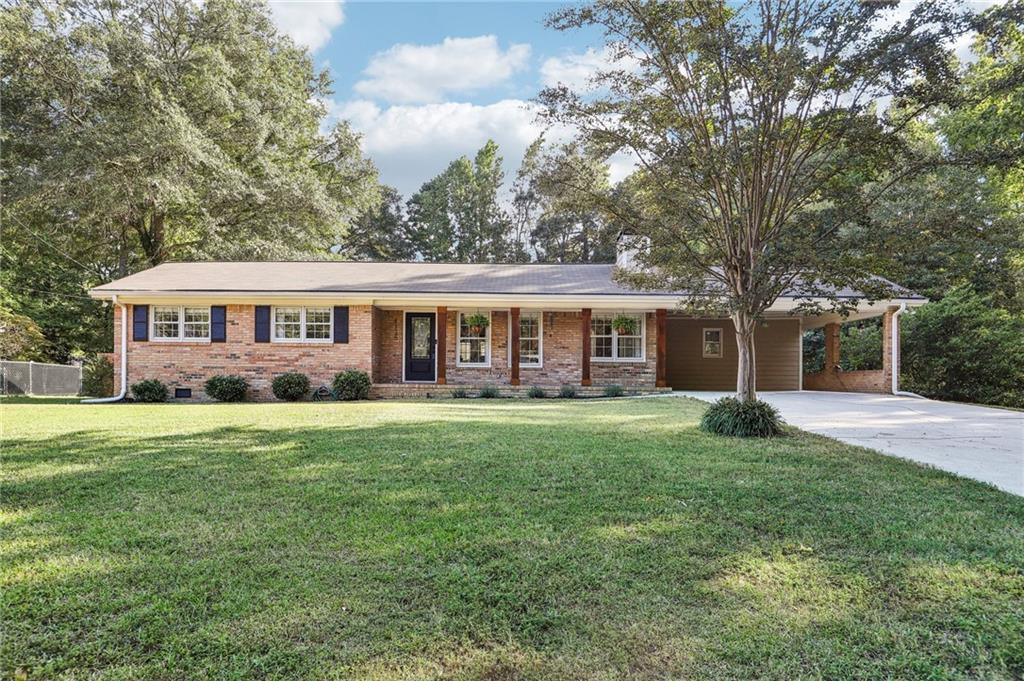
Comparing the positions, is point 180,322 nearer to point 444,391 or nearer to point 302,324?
point 302,324

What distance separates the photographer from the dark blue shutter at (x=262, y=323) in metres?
13.8

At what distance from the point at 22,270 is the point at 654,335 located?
25.6 m

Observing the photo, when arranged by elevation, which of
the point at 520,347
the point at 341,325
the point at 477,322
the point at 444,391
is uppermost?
the point at 477,322

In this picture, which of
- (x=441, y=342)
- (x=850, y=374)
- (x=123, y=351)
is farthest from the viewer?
(x=850, y=374)

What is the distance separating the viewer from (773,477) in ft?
14.5

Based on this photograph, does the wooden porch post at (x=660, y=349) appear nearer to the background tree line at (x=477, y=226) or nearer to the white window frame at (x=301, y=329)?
the white window frame at (x=301, y=329)

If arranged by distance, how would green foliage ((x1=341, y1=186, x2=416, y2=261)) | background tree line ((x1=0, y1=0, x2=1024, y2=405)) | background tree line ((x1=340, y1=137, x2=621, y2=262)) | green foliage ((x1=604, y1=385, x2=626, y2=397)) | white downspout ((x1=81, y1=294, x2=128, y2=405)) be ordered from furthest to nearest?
green foliage ((x1=341, y1=186, x2=416, y2=261)) → background tree line ((x1=340, y1=137, x2=621, y2=262)) → white downspout ((x1=81, y1=294, x2=128, y2=405)) → green foliage ((x1=604, y1=385, x2=626, y2=397)) → background tree line ((x1=0, y1=0, x2=1024, y2=405))

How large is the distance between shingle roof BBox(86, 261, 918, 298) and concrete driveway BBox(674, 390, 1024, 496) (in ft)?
12.8

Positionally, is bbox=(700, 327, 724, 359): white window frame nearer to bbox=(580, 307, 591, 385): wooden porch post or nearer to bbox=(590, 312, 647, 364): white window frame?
bbox=(590, 312, 647, 364): white window frame

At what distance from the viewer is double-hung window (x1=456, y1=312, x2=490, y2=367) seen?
14961 mm

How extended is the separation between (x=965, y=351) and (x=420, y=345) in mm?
16165

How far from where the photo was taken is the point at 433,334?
49.8 feet


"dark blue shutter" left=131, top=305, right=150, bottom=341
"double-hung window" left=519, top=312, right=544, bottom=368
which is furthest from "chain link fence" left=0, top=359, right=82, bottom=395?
"double-hung window" left=519, top=312, right=544, bottom=368

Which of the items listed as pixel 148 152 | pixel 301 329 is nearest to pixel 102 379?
pixel 301 329
